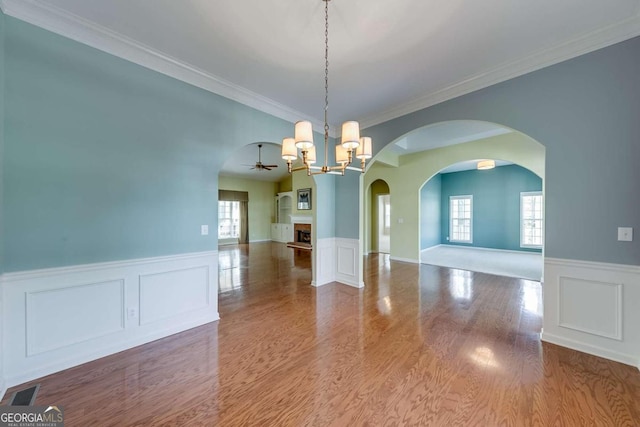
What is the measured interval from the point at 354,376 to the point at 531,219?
8.41 meters

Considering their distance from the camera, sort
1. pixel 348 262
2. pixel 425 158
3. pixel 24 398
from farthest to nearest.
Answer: pixel 425 158 → pixel 348 262 → pixel 24 398

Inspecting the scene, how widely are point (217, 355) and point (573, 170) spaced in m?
3.91

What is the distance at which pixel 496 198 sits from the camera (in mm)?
8008

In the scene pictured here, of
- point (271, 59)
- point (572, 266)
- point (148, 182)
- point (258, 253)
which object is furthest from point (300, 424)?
point (258, 253)

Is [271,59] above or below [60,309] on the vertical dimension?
above

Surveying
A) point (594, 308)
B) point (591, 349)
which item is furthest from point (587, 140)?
point (591, 349)

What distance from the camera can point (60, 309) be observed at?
201 centimetres

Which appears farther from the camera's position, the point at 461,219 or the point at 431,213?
the point at 461,219

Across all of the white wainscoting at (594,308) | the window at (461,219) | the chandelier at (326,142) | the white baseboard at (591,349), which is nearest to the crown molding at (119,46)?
the chandelier at (326,142)

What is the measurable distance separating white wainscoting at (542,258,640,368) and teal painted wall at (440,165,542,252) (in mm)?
6398

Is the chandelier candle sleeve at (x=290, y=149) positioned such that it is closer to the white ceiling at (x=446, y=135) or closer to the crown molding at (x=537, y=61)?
the crown molding at (x=537, y=61)

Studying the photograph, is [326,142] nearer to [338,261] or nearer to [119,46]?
[119,46]

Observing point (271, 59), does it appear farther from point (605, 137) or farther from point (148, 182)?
point (605, 137)

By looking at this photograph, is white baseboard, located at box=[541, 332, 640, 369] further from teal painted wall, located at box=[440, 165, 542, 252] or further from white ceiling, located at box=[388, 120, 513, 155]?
teal painted wall, located at box=[440, 165, 542, 252]
